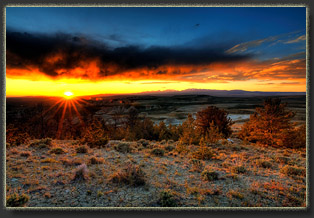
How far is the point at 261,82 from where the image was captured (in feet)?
17.3

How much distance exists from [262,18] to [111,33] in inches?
184

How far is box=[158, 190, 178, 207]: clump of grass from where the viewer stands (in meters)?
3.77

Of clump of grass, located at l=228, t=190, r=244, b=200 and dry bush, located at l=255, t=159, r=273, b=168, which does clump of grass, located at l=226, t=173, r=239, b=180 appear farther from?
dry bush, located at l=255, t=159, r=273, b=168

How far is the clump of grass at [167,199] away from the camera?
3768mm

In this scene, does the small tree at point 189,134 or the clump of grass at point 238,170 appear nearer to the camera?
the clump of grass at point 238,170

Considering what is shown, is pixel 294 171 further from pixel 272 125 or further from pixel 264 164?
pixel 272 125

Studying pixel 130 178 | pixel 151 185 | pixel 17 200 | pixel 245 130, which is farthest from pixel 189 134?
pixel 17 200

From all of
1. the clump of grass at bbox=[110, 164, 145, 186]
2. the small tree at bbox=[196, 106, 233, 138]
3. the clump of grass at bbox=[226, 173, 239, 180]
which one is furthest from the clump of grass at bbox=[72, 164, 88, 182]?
the small tree at bbox=[196, 106, 233, 138]

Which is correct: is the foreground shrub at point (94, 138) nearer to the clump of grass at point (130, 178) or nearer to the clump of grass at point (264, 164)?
the clump of grass at point (130, 178)

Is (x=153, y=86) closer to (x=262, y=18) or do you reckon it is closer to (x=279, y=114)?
(x=262, y=18)

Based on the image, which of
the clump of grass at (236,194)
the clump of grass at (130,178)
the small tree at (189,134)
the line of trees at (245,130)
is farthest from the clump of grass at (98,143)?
the clump of grass at (236,194)

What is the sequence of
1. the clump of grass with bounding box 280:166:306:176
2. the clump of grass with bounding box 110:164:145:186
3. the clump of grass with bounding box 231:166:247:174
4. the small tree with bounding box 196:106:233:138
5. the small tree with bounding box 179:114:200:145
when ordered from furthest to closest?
the small tree with bounding box 196:106:233:138
the small tree with bounding box 179:114:200:145
the clump of grass with bounding box 231:166:247:174
the clump of grass with bounding box 280:166:306:176
the clump of grass with bounding box 110:164:145:186

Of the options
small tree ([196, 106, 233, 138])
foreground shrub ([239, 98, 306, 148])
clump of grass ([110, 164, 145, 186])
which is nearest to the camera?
clump of grass ([110, 164, 145, 186])

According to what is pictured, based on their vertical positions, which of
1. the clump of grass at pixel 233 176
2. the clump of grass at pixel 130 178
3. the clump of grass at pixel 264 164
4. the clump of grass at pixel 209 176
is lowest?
the clump of grass at pixel 264 164
